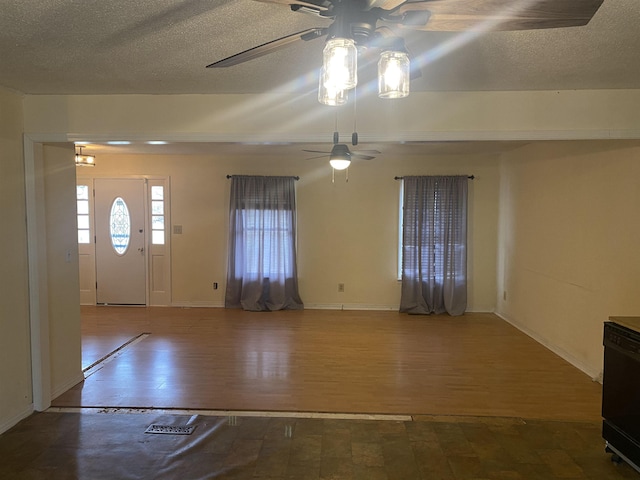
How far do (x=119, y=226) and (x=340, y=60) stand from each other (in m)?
6.51

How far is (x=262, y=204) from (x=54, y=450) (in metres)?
4.40

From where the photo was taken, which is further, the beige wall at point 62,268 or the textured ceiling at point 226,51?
the beige wall at point 62,268

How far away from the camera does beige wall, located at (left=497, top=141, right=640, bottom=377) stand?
3.65 m

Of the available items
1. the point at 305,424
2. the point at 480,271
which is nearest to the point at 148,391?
the point at 305,424

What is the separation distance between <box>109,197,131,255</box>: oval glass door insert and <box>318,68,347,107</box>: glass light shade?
618 centimetres

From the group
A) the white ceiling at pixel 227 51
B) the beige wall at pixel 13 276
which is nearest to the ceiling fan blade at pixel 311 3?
the white ceiling at pixel 227 51

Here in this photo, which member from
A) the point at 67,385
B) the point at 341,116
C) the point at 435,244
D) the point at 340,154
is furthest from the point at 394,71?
the point at 435,244

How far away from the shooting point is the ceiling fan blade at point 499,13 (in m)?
1.22

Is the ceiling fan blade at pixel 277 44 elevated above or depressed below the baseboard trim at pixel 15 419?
above

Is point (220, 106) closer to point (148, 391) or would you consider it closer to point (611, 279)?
point (148, 391)

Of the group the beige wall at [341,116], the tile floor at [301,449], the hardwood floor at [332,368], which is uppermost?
Result: the beige wall at [341,116]

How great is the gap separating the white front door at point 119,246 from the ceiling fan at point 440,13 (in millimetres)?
6256

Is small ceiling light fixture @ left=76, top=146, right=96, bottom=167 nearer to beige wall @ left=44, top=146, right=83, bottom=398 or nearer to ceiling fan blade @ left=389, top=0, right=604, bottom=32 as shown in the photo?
beige wall @ left=44, top=146, right=83, bottom=398

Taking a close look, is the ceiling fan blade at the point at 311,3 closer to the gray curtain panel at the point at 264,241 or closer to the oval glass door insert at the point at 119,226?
the gray curtain panel at the point at 264,241
